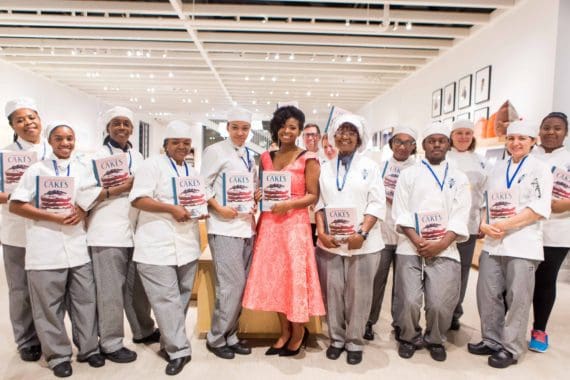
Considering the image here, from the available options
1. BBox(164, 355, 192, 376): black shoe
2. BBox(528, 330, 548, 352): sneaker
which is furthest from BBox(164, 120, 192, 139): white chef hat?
BBox(528, 330, 548, 352): sneaker

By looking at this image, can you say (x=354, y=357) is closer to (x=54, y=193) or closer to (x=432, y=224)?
(x=432, y=224)

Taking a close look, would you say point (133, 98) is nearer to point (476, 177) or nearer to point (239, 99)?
point (239, 99)

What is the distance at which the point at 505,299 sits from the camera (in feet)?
9.25

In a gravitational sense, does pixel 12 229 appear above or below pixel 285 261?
above

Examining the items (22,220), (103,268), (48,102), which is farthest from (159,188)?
(48,102)

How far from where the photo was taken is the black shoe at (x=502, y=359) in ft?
8.54

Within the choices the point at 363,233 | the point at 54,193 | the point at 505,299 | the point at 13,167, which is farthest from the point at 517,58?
the point at 13,167

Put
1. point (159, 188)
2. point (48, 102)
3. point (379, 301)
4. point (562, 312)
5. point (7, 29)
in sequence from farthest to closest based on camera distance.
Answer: point (48, 102)
point (7, 29)
point (562, 312)
point (379, 301)
point (159, 188)

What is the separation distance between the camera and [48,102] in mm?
11055

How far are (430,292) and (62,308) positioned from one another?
7.37ft

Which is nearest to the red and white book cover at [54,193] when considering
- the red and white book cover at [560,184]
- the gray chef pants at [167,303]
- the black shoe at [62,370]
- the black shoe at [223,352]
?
the gray chef pants at [167,303]

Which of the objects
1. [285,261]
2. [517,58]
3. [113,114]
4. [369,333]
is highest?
[517,58]

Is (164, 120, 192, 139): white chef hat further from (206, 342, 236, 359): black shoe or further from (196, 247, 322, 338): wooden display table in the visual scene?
(206, 342, 236, 359): black shoe

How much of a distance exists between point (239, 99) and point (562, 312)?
11338mm
